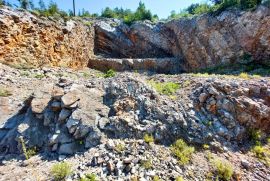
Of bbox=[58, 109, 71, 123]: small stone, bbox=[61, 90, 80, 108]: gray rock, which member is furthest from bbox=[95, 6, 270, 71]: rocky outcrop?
bbox=[58, 109, 71, 123]: small stone

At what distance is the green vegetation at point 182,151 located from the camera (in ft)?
18.2

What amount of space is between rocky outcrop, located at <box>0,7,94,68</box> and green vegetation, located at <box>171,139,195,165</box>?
27.6 feet

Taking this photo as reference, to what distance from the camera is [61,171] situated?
4.95 m

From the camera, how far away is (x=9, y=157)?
19.5 feet

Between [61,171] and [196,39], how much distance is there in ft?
44.5

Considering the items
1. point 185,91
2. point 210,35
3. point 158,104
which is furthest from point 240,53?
point 158,104

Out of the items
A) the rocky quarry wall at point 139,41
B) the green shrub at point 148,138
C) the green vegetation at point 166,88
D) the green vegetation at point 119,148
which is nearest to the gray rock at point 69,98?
the green vegetation at point 119,148

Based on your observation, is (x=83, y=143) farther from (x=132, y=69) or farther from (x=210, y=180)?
(x=132, y=69)

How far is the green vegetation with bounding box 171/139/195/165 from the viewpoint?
18.2 ft

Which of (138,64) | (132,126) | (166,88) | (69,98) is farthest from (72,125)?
(138,64)

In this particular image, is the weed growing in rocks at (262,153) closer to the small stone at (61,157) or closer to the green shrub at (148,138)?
the green shrub at (148,138)

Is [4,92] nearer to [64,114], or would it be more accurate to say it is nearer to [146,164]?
[64,114]

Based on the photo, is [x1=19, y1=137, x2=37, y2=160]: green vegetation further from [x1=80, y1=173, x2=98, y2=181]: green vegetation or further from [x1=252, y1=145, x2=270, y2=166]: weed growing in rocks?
[x1=252, y1=145, x2=270, y2=166]: weed growing in rocks

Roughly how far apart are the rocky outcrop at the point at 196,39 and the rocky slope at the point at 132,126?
6.43 m
